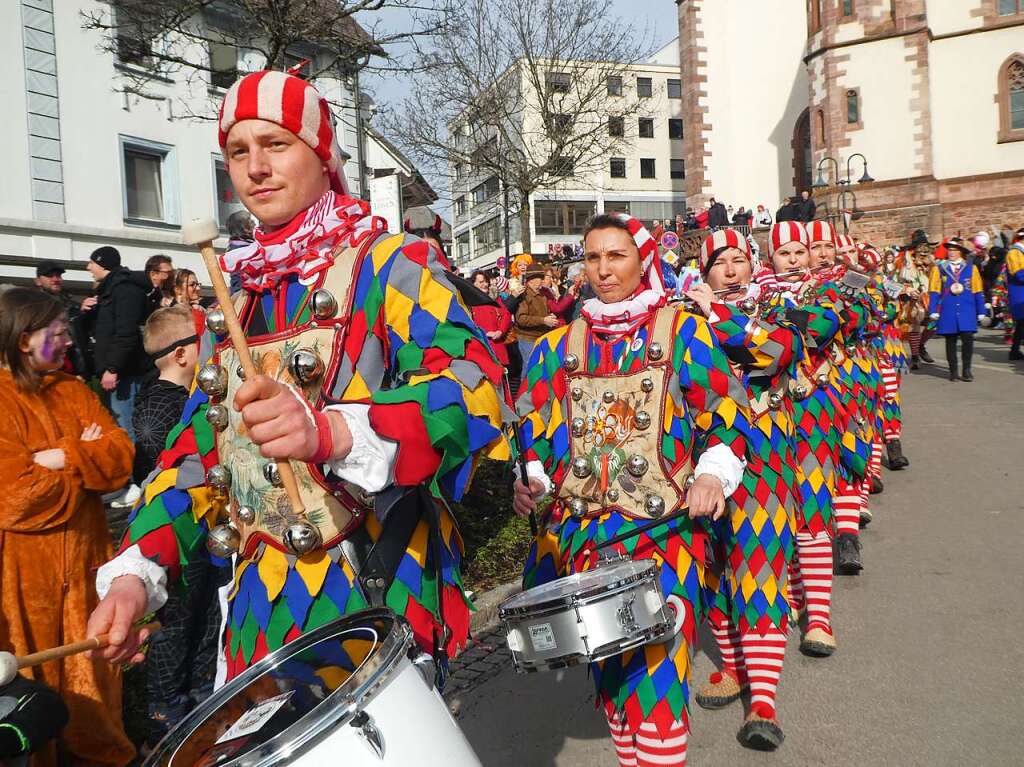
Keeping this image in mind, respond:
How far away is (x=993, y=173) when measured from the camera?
1254 inches

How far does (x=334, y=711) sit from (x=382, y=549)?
526 millimetres

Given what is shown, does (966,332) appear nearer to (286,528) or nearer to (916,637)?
(916,637)

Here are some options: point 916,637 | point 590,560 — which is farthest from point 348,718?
point 916,637

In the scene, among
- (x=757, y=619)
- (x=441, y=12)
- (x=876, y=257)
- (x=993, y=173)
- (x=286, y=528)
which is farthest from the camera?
(x=993, y=173)

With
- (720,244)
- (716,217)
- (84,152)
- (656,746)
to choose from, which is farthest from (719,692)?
(716,217)

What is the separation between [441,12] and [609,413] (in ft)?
25.3

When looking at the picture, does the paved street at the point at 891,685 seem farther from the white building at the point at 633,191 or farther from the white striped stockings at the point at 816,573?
the white building at the point at 633,191

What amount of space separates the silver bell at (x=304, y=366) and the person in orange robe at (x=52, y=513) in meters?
2.25

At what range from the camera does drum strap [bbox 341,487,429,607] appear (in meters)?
1.96

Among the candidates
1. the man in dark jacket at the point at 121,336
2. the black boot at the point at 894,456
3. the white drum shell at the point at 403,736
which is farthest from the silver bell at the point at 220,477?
the black boot at the point at 894,456

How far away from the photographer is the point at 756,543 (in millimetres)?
3906

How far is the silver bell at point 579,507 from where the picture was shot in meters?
3.11

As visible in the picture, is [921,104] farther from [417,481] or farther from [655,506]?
[417,481]

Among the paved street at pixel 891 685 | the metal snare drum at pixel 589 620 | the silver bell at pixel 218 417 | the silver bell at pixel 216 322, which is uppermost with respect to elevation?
the silver bell at pixel 216 322
